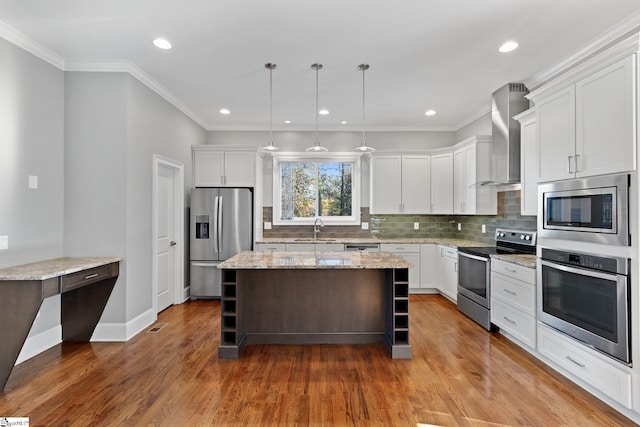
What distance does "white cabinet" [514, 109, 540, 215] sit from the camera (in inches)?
135

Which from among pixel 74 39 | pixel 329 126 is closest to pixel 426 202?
pixel 329 126

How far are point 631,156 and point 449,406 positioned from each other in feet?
6.42

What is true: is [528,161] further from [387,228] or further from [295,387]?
[295,387]

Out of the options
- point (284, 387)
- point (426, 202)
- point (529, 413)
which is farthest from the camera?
point (426, 202)

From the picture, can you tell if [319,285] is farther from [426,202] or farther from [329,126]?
[329,126]


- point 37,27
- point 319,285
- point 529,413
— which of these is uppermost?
point 37,27

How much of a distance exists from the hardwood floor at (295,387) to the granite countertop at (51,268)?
0.83 m

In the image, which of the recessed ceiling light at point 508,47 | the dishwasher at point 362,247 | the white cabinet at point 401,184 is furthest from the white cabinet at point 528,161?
the dishwasher at point 362,247

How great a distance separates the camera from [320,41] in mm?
2982

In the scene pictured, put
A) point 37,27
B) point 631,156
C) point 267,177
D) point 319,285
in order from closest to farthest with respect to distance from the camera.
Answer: point 631,156 < point 37,27 < point 319,285 < point 267,177

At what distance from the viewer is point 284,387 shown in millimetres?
2545

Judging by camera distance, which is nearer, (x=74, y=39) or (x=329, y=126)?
(x=74, y=39)

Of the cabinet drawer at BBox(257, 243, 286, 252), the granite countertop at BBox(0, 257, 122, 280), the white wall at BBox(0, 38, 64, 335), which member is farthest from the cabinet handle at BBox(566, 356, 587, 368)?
the white wall at BBox(0, 38, 64, 335)

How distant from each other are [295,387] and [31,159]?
3032mm
